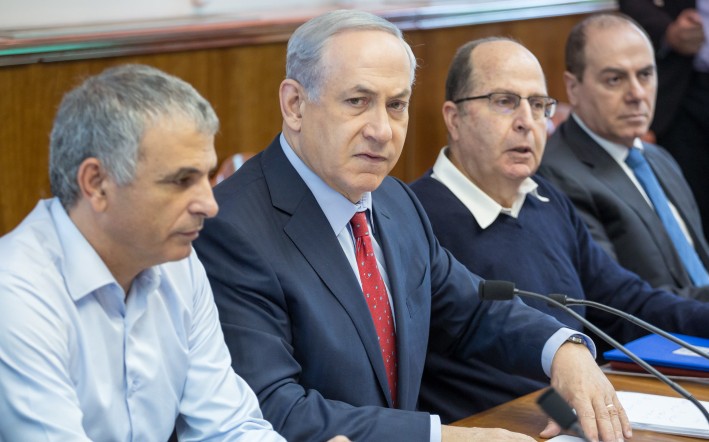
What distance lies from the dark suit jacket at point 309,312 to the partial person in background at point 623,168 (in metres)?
1.09

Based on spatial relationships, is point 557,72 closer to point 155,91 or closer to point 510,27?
point 510,27

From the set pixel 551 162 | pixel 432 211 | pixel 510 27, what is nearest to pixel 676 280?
pixel 551 162

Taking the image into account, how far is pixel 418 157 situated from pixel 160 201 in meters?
3.06

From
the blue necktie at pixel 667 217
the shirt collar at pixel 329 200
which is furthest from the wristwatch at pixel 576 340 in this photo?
the blue necktie at pixel 667 217

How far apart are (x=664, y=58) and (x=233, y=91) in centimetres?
217

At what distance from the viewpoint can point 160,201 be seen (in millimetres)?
1715

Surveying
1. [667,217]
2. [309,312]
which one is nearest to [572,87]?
[667,217]

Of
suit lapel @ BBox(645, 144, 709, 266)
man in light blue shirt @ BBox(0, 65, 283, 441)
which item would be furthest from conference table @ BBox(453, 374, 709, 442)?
suit lapel @ BBox(645, 144, 709, 266)

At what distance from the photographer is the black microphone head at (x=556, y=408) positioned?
1.60 meters

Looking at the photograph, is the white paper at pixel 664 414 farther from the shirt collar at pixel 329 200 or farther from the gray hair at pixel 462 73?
the gray hair at pixel 462 73

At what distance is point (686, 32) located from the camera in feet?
16.1

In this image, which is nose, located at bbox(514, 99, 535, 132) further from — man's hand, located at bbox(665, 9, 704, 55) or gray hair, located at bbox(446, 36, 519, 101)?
man's hand, located at bbox(665, 9, 704, 55)

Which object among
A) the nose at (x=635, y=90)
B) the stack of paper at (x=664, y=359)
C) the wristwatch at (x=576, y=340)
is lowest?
the stack of paper at (x=664, y=359)

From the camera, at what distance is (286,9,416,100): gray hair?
7.24 feet
